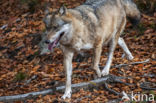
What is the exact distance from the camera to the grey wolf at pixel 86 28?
4879mm

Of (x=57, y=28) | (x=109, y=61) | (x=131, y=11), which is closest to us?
(x=57, y=28)

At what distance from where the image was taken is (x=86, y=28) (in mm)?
5352

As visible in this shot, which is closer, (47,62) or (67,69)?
(67,69)

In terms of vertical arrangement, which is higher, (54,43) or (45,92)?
(54,43)

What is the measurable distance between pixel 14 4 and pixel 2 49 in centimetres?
330

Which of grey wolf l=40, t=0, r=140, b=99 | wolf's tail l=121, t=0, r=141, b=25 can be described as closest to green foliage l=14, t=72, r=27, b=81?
grey wolf l=40, t=0, r=140, b=99

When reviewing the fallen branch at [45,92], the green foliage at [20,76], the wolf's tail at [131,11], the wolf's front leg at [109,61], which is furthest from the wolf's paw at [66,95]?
the wolf's tail at [131,11]

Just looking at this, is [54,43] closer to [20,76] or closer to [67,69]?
[67,69]

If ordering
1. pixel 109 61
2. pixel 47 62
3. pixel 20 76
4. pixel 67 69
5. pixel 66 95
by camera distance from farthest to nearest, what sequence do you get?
pixel 47 62 → pixel 20 76 → pixel 109 61 → pixel 67 69 → pixel 66 95

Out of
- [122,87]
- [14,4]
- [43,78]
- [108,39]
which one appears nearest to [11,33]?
[14,4]

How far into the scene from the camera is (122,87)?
518 centimetres

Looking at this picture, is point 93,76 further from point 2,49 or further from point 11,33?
point 11,33

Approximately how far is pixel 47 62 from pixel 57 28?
2.99m

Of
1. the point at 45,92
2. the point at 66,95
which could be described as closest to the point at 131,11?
the point at 66,95
